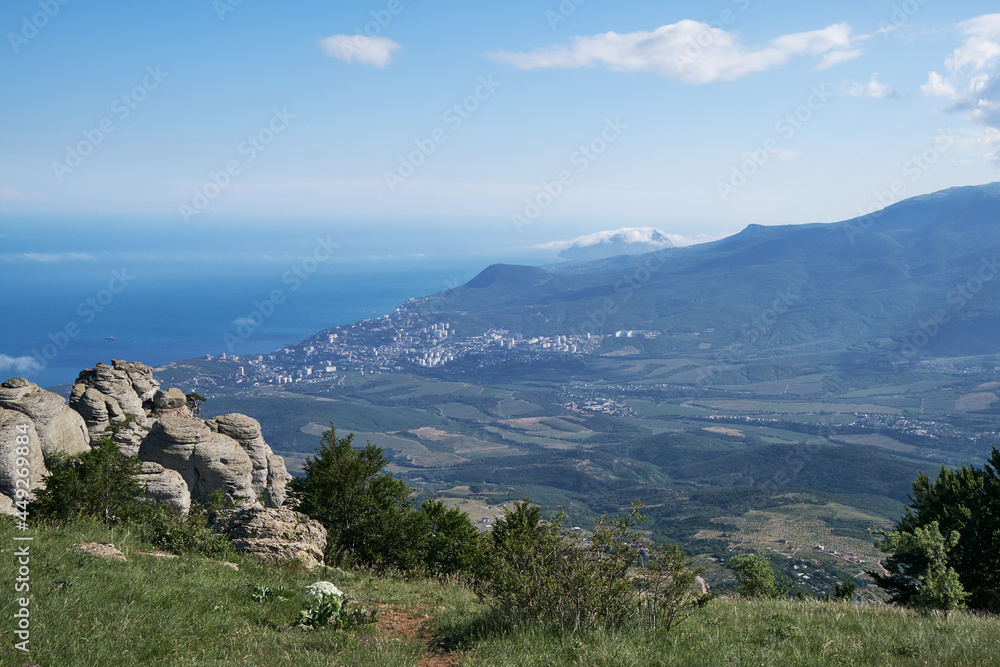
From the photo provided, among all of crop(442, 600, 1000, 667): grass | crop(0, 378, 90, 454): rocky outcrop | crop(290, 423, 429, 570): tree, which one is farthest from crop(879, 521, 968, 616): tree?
crop(0, 378, 90, 454): rocky outcrop

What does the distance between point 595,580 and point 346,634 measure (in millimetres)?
3878

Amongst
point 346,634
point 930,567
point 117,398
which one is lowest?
point 930,567

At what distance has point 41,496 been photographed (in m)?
17.6

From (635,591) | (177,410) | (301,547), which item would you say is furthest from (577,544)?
(177,410)

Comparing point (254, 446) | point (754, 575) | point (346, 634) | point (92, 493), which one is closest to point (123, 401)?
point (254, 446)

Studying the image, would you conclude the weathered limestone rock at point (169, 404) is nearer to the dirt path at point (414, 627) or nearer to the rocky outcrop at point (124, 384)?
the rocky outcrop at point (124, 384)

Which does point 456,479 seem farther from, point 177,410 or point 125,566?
point 125,566

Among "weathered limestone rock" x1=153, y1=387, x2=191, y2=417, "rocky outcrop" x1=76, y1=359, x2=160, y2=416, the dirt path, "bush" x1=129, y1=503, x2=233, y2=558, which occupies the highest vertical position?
"rocky outcrop" x1=76, y1=359, x2=160, y2=416

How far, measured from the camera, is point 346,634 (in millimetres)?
8898

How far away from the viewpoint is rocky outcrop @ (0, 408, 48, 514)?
24.5m

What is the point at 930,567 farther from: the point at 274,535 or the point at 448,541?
the point at 274,535

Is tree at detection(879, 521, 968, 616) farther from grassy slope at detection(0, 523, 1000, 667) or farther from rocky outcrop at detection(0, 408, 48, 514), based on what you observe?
rocky outcrop at detection(0, 408, 48, 514)

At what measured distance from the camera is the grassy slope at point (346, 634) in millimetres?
7465

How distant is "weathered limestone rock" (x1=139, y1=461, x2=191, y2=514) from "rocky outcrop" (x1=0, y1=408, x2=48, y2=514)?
4.26 metres
